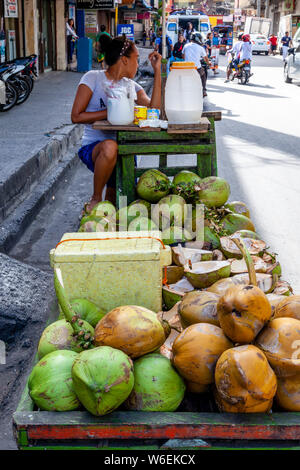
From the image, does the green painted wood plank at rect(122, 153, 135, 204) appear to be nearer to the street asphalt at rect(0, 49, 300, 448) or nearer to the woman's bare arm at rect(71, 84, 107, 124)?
the woman's bare arm at rect(71, 84, 107, 124)

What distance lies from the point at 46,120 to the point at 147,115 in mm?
5898

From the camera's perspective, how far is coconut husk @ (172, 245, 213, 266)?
2.53m

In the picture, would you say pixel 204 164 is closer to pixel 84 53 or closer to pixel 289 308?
pixel 289 308

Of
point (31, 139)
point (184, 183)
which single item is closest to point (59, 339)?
point (184, 183)

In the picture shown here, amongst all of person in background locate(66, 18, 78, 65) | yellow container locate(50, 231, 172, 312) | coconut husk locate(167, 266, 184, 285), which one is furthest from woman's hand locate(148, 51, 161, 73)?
person in background locate(66, 18, 78, 65)

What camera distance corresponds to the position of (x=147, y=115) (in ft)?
12.8

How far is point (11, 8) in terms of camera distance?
13672 millimetres

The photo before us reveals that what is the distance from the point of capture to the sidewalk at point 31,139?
5414mm

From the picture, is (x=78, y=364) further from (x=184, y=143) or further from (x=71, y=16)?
(x=71, y=16)

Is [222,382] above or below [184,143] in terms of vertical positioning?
below

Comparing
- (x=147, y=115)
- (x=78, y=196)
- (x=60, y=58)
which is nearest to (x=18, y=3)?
(x=60, y=58)

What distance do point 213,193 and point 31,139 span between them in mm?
4916

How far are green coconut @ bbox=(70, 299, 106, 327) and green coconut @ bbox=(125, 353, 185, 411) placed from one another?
0.34 metres

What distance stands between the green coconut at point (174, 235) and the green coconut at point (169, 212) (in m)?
0.11
